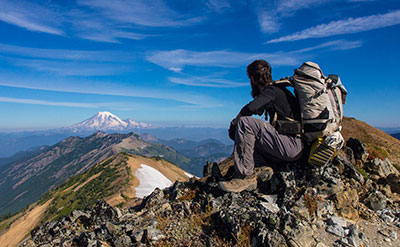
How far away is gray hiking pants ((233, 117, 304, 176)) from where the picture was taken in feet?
21.7

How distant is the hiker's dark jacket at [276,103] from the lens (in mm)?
6293

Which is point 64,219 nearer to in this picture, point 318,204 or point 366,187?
point 318,204

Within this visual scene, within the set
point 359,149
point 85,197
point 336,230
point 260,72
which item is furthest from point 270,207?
point 85,197

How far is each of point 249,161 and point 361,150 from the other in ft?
18.8

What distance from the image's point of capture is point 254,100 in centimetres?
650

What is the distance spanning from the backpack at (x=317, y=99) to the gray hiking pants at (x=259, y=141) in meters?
0.60

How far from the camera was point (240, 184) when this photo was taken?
733 centimetres

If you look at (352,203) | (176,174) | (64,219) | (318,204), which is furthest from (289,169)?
(176,174)

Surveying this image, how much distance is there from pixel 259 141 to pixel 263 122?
Result: 625mm

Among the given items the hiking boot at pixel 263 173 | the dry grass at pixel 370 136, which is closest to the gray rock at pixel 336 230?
the hiking boot at pixel 263 173

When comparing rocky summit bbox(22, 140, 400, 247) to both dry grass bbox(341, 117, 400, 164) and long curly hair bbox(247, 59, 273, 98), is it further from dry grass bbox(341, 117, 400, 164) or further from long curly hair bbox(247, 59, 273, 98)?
dry grass bbox(341, 117, 400, 164)

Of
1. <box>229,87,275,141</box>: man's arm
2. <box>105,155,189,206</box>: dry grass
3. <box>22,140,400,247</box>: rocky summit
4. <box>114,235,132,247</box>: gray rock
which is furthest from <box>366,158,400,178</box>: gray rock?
<box>105,155,189,206</box>: dry grass

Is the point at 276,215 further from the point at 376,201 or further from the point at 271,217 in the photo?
the point at 376,201

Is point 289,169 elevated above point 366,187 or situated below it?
above
